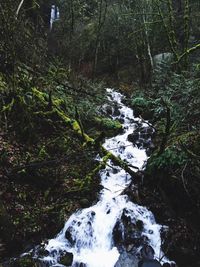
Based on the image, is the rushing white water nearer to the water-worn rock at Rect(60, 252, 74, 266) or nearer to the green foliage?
the water-worn rock at Rect(60, 252, 74, 266)

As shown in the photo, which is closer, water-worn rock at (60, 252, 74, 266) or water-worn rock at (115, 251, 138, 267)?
water-worn rock at (115, 251, 138, 267)

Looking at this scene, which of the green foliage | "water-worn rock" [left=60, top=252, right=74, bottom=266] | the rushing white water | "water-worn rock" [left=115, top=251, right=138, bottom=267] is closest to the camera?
"water-worn rock" [left=115, top=251, right=138, bottom=267]

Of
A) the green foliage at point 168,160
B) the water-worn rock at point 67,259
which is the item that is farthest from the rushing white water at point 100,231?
the green foliage at point 168,160

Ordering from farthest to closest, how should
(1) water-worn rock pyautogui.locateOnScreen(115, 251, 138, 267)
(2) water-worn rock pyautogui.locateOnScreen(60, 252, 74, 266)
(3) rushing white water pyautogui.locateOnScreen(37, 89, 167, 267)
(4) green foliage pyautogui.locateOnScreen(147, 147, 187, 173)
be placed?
1. (4) green foliage pyautogui.locateOnScreen(147, 147, 187, 173)
2. (3) rushing white water pyautogui.locateOnScreen(37, 89, 167, 267)
3. (2) water-worn rock pyautogui.locateOnScreen(60, 252, 74, 266)
4. (1) water-worn rock pyautogui.locateOnScreen(115, 251, 138, 267)

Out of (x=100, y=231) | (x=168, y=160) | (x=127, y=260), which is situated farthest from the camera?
(x=100, y=231)

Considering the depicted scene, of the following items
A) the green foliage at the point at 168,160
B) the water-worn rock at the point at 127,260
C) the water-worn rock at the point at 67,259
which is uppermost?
the green foliage at the point at 168,160

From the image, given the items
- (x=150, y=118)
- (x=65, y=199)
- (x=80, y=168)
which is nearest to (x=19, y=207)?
(x=65, y=199)

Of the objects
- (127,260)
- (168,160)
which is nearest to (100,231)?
(127,260)

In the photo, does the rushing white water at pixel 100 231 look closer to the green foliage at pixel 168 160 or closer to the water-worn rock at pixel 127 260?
the water-worn rock at pixel 127 260

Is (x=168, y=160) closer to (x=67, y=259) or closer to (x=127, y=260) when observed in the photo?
(x=127, y=260)

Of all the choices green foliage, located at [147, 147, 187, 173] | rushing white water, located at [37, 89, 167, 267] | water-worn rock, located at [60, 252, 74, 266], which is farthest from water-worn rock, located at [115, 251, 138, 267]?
green foliage, located at [147, 147, 187, 173]

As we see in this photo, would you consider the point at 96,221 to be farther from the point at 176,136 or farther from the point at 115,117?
the point at 115,117

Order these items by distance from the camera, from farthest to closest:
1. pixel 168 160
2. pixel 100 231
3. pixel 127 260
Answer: pixel 100 231
pixel 168 160
pixel 127 260

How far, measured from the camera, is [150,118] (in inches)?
585
